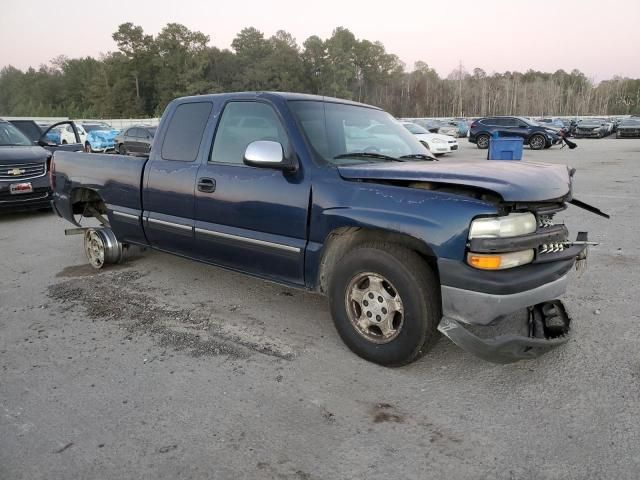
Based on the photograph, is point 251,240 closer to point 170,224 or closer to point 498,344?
A: point 170,224

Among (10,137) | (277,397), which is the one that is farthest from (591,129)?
(277,397)

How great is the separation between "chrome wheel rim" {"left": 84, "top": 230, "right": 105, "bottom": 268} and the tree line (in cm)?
7228

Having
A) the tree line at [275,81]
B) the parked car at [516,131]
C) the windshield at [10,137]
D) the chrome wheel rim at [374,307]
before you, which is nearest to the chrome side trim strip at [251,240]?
the chrome wheel rim at [374,307]

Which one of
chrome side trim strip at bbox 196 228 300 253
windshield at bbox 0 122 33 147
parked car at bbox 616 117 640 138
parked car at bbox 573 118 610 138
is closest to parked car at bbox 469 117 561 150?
parked car at bbox 616 117 640 138

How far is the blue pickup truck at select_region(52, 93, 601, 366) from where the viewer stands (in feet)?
9.29

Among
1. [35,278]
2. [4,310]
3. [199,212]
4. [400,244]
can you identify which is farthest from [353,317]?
[35,278]

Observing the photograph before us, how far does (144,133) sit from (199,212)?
15.3m

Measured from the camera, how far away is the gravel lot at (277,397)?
93.5 inches

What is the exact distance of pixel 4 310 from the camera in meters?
4.38

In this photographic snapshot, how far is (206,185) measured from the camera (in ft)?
13.6

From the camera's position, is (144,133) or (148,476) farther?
(144,133)

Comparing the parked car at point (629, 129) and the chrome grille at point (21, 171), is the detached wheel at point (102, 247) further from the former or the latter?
the parked car at point (629, 129)

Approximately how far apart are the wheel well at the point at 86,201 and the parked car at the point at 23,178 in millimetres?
3432

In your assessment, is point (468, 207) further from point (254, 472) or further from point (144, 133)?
point (144, 133)
